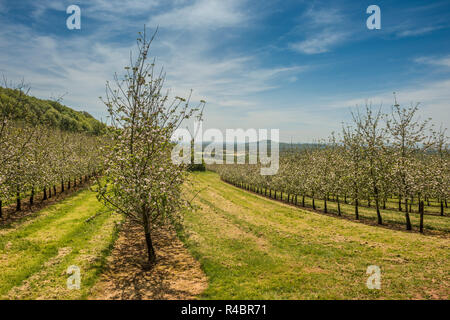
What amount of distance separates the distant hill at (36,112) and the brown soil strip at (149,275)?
25.1 feet

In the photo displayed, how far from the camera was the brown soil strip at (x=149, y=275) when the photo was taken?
10.1 m

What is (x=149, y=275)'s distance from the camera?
464 inches

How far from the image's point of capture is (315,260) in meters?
13.9

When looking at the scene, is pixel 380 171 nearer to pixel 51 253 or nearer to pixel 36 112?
pixel 51 253

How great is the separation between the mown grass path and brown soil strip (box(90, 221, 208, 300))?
0.73 metres

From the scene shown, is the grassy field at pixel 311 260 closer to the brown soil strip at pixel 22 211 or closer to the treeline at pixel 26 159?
the treeline at pixel 26 159

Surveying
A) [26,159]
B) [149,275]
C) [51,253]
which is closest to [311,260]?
[149,275]

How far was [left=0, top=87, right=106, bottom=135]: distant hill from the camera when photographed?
50.0 ft

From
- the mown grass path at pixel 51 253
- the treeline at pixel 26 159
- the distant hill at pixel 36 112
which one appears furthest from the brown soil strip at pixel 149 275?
the distant hill at pixel 36 112

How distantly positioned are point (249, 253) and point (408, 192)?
17890 millimetres

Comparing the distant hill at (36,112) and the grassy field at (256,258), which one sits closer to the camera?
the grassy field at (256,258)

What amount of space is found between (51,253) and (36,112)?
304 feet
